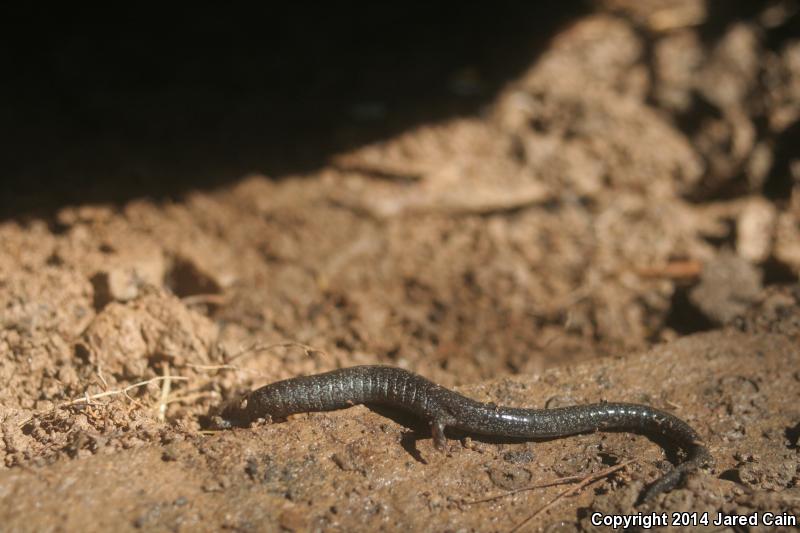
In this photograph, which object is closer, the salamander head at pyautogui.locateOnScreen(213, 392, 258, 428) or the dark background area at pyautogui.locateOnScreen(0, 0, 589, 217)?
the salamander head at pyautogui.locateOnScreen(213, 392, 258, 428)

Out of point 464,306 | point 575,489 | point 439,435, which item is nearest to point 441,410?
point 439,435

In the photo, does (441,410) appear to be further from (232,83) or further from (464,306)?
(232,83)

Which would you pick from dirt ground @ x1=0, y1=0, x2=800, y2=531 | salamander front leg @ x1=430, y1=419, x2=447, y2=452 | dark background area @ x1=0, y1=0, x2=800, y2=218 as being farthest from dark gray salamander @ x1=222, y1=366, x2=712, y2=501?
dark background area @ x1=0, y1=0, x2=800, y2=218

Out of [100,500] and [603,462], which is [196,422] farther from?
[603,462]

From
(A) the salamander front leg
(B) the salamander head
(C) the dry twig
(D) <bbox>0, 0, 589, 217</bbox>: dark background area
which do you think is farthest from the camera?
(D) <bbox>0, 0, 589, 217</bbox>: dark background area

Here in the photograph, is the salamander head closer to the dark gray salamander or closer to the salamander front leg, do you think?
the dark gray salamander

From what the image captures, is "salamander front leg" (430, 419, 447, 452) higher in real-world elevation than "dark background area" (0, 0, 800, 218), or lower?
lower

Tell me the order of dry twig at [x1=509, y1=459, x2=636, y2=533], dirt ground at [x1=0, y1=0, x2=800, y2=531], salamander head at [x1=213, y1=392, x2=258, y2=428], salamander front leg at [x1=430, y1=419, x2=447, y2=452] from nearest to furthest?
dry twig at [x1=509, y1=459, x2=636, y2=533] → dirt ground at [x1=0, y1=0, x2=800, y2=531] → salamander front leg at [x1=430, y1=419, x2=447, y2=452] → salamander head at [x1=213, y1=392, x2=258, y2=428]

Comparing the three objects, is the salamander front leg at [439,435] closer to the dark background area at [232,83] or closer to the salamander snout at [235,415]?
the salamander snout at [235,415]
